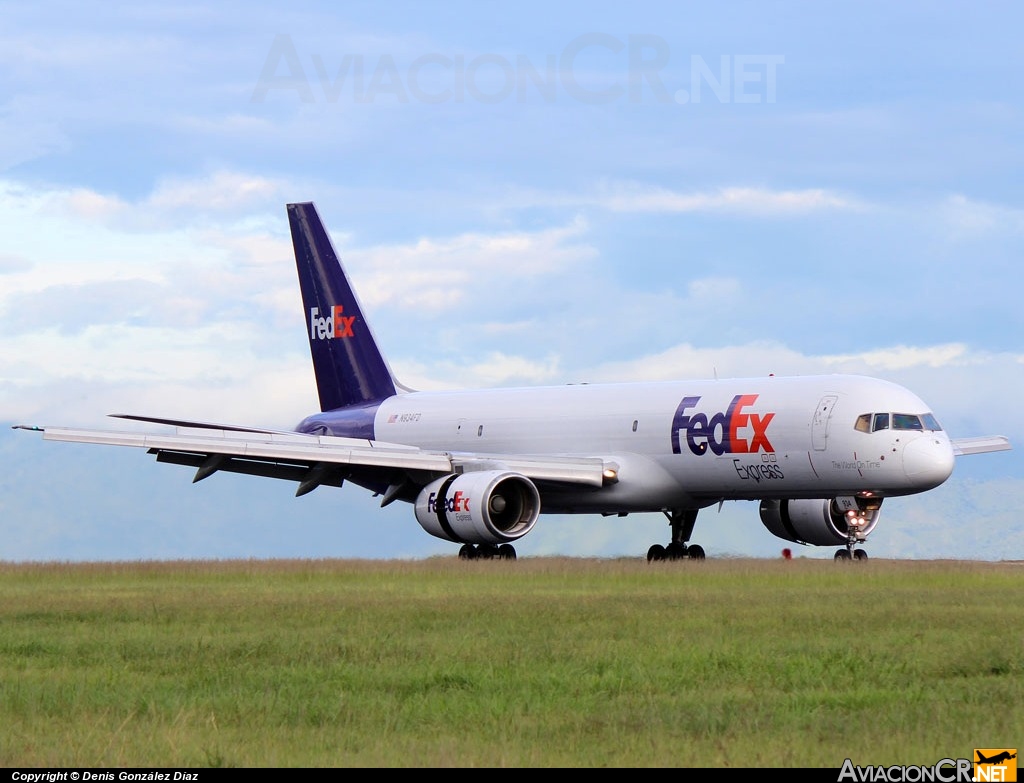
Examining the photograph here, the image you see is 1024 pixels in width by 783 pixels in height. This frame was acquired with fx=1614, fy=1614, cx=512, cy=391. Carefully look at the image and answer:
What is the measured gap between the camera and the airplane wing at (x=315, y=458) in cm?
3394

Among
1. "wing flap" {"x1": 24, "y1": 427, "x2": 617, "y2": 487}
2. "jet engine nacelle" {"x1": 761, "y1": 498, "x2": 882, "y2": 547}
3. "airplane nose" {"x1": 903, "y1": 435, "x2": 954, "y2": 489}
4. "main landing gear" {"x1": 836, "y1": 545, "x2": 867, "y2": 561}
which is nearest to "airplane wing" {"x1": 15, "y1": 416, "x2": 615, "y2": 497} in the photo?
"wing flap" {"x1": 24, "y1": 427, "x2": 617, "y2": 487}

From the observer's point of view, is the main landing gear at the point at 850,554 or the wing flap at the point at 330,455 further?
the wing flap at the point at 330,455

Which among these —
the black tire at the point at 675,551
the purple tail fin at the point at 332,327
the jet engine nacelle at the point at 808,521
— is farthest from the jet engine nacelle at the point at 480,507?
the purple tail fin at the point at 332,327

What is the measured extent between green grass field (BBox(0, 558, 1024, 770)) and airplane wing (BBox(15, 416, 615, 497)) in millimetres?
10708

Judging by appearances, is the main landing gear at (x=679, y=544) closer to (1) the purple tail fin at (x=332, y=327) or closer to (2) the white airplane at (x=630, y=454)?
(2) the white airplane at (x=630, y=454)

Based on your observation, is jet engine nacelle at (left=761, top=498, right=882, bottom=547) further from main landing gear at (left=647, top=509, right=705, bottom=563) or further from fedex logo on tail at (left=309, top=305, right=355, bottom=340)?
fedex logo on tail at (left=309, top=305, right=355, bottom=340)

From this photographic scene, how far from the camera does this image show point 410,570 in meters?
29.8

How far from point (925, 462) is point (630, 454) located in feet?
23.0

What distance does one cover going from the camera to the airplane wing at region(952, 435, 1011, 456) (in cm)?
3712

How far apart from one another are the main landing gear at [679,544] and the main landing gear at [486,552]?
11.7ft

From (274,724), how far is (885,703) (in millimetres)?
4233

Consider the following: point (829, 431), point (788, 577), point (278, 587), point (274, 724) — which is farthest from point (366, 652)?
point (829, 431)

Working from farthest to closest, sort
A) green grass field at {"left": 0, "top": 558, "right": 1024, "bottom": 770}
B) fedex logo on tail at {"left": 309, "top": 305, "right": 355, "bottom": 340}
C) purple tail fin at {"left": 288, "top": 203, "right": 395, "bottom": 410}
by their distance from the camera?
fedex logo on tail at {"left": 309, "top": 305, "right": 355, "bottom": 340} < purple tail fin at {"left": 288, "top": 203, "right": 395, "bottom": 410} < green grass field at {"left": 0, "top": 558, "right": 1024, "bottom": 770}

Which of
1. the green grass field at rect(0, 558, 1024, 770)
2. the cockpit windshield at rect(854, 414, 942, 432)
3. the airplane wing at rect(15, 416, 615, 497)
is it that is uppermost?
the cockpit windshield at rect(854, 414, 942, 432)
